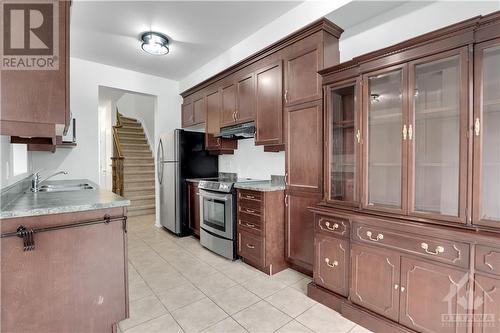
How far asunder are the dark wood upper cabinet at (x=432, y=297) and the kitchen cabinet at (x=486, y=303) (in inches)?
1.7

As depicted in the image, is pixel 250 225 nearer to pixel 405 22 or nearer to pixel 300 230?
pixel 300 230

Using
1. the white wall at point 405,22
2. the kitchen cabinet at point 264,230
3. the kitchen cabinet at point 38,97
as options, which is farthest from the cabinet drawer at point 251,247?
the white wall at point 405,22

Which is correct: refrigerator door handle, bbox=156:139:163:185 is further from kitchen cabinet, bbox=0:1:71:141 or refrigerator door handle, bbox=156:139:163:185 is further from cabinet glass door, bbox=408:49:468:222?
cabinet glass door, bbox=408:49:468:222

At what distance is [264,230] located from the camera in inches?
104

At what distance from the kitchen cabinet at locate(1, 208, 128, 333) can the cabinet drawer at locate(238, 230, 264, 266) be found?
4.55 feet

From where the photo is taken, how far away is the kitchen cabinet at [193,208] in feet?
12.7

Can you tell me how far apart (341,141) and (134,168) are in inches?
220

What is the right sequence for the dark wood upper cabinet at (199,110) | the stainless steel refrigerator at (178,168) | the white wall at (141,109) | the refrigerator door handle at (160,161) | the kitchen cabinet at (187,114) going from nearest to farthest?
1. the stainless steel refrigerator at (178,168)
2. the dark wood upper cabinet at (199,110)
3. the refrigerator door handle at (160,161)
4. the kitchen cabinet at (187,114)
5. the white wall at (141,109)

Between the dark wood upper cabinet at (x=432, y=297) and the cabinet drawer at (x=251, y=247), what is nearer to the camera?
the dark wood upper cabinet at (x=432, y=297)

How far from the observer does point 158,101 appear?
462 centimetres

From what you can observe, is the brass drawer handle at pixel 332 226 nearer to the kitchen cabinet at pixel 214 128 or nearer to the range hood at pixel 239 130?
the range hood at pixel 239 130

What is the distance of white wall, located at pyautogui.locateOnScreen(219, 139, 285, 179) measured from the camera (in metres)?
3.27

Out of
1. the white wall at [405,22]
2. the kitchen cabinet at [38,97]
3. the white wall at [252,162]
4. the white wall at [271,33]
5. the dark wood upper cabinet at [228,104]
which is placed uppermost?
the white wall at [271,33]

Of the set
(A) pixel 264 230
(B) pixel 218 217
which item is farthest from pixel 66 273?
(B) pixel 218 217
